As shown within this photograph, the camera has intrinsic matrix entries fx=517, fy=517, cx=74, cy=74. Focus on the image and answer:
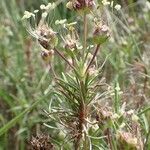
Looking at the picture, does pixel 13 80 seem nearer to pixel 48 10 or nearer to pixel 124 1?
pixel 124 1

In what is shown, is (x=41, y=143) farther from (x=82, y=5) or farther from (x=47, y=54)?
(x=82, y=5)

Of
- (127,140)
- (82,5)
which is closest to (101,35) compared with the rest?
(82,5)

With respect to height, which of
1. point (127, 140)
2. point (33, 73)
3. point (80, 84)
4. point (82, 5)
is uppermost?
point (33, 73)

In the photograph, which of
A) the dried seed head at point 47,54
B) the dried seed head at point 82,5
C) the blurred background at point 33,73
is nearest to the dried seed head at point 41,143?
the dried seed head at point 47,54

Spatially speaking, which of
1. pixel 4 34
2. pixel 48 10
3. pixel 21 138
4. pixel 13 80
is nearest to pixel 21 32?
pixel 4 34

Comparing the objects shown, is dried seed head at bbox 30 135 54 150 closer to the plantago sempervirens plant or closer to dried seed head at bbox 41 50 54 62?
the plantago sempervirens plant

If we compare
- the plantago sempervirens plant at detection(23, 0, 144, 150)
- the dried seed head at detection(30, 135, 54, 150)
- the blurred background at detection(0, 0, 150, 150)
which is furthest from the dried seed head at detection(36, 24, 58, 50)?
the blurred background at detection(0, 0, 150, 150)

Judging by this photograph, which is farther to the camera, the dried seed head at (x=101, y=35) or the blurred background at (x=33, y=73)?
the blurred background at (x=33, y=73)

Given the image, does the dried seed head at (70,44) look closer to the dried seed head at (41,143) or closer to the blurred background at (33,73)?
the dried seed head at (41,143)
